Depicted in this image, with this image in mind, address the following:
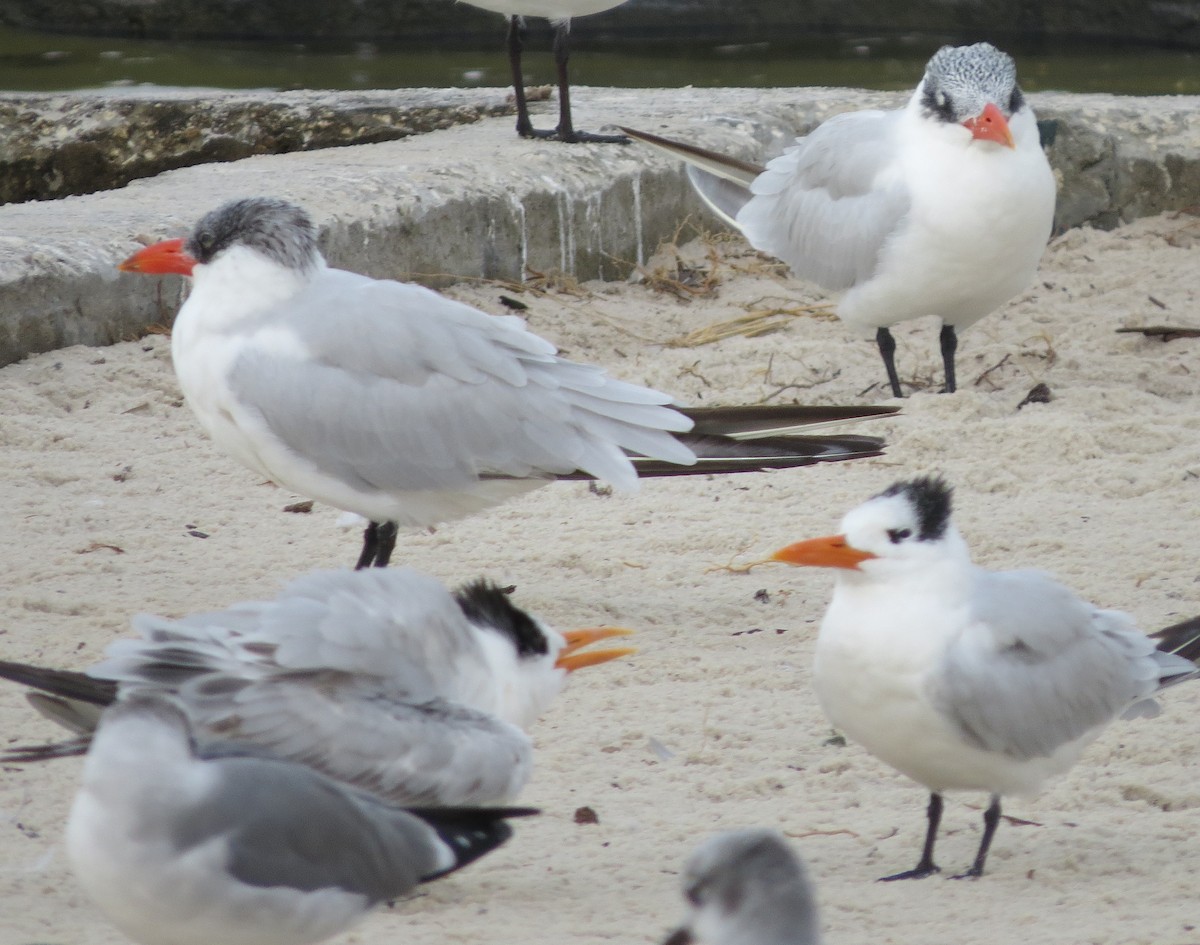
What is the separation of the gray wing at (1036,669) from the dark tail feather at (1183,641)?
103mm

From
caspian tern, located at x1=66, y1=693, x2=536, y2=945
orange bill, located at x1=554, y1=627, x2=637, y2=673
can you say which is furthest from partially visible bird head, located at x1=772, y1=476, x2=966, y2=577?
caspian tern, located at x1=66, y1=693, x2=536, y2=945

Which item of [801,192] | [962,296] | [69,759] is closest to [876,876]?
[69,759]

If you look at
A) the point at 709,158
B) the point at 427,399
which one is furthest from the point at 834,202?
the point at 427,399

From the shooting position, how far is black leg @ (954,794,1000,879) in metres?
2.92

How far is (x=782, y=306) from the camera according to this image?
6781mm

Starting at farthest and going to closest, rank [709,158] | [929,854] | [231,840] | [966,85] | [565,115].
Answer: [565,115]
[709,158]
[966,85]
[929,854]
[231,840]

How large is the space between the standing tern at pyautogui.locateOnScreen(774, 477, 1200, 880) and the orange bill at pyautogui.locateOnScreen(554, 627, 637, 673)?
37cm

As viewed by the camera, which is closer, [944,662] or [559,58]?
[944,662]

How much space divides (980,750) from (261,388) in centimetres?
181

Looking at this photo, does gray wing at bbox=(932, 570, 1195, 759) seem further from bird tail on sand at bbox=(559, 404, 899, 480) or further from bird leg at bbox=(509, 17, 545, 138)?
bird leg at bbox=(509, 17, 545, 138)

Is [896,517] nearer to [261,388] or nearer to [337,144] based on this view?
[261,388]

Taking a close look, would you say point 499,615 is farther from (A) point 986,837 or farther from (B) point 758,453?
(B) point 758,453

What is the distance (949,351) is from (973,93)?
881 millimetres

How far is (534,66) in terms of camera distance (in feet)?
43.0
